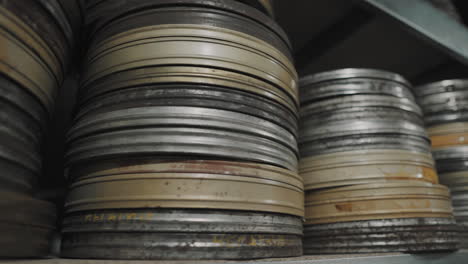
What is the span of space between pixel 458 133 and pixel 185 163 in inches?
43.1

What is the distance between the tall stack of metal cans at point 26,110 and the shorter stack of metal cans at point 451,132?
125cm

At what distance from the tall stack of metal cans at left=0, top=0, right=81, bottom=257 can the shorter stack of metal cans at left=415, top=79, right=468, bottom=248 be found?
125 centimetres

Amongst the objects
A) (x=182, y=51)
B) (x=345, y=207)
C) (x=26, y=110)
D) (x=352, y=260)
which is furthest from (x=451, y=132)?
(x=26, y=110)

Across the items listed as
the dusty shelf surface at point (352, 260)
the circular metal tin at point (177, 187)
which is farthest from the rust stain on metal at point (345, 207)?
the circular metal tin at point (177, 187)

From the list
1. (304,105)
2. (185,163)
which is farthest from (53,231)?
(304,105)

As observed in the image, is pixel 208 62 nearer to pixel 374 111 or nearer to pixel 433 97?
pixel 374 111

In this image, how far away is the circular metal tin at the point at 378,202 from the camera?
0.86 meters

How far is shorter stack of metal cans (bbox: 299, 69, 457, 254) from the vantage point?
33.6 inches

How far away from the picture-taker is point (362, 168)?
0.90 m

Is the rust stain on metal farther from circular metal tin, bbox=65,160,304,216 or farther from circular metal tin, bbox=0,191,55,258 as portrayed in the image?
circular metal tin, bbox=0,191,55,258

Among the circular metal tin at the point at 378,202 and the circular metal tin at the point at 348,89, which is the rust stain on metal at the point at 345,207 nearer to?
the circular metal tin at the point at 378,202

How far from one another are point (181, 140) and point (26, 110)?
0.28 m

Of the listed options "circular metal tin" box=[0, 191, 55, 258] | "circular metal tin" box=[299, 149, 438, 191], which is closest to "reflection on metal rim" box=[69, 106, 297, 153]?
"circular metal tin" box=[0, 191, 55, 258]

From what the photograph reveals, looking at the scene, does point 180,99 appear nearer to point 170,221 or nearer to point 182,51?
point 182,51
